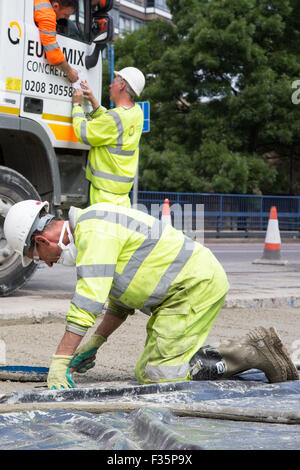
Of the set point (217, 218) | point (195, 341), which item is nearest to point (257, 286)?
point (195, 341)

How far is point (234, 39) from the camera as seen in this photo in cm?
2511

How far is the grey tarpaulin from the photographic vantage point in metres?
2.86

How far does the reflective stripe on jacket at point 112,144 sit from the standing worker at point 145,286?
2.61 metres

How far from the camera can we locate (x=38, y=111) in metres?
7.32

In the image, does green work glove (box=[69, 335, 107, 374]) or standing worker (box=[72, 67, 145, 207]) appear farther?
standing worker (box=[72, 67, 145, 207])

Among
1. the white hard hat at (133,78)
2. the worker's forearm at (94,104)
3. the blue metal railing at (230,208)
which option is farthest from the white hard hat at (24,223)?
the blue metal railing at (230,208)

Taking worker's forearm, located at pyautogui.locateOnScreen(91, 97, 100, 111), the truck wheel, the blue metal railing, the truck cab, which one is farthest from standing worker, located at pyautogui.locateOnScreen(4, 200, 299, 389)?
the blue metal railing

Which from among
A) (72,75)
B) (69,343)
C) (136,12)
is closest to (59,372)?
(69,343)

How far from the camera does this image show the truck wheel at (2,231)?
7219mm

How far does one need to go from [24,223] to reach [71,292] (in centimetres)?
431

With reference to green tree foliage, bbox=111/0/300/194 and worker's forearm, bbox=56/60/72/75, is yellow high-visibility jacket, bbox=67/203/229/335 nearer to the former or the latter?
worker's forearm, bbox=56/60/72/75

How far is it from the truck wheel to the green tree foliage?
55.8 ft

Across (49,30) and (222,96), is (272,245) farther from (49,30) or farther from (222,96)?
(222,96)
